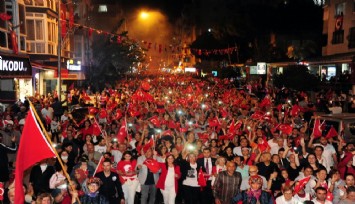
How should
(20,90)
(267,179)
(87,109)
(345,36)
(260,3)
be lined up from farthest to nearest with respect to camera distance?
(260,3) → (345,36) → (20,90) → (87,109) → (267,179)

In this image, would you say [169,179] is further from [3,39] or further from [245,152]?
[3,39]

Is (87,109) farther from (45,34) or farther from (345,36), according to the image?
(345,36)

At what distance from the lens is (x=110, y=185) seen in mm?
7773

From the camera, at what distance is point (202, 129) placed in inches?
528

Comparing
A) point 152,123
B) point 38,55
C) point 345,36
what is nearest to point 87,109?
point 152,123

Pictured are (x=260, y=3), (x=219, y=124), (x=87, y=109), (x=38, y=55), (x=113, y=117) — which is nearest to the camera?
(x=219, y=124)

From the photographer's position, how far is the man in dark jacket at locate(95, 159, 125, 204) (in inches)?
305

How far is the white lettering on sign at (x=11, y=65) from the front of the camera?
1576 centimetres

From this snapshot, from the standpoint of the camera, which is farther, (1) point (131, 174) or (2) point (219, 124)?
(2) point (219, 124)

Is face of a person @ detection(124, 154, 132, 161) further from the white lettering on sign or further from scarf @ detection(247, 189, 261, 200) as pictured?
the white lettering on sign

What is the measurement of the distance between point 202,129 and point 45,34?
1643 centimetres

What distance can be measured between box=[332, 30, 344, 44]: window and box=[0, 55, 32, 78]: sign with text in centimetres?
2749

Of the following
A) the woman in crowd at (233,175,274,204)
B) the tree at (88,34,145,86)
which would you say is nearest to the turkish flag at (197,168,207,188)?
the woman in crowd at (233,175,274,204)

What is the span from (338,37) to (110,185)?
3448 cm
